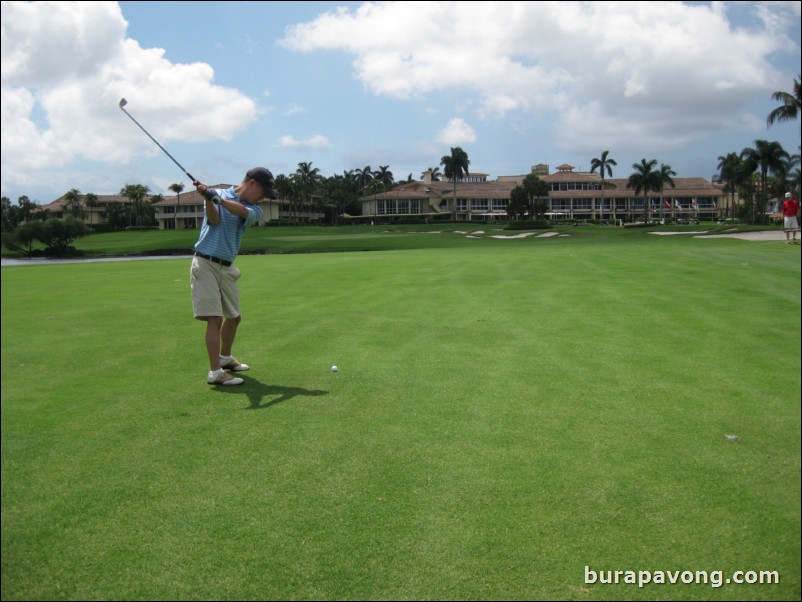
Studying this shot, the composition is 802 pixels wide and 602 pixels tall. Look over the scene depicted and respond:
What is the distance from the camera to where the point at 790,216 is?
96.8 inches

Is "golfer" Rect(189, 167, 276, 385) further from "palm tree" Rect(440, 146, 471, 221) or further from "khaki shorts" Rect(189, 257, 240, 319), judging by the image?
"palm tree" Rect(440, 146, 471, 221)

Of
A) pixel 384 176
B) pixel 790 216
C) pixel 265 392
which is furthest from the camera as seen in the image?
pixel 384 176

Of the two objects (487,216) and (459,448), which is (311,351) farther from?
(487,216)

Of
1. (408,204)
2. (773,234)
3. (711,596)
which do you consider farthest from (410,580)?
(408,204)

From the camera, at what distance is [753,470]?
3500mm

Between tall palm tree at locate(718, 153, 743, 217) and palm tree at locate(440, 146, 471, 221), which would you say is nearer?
tall palm tree at locate(718, 153, 743, 217)

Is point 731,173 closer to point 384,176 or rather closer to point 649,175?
point 649,175

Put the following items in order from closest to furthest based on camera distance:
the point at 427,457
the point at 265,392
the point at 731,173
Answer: the point at 731,173, the point at 427,457, the point at 265,392

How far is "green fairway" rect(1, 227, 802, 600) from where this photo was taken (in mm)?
3084

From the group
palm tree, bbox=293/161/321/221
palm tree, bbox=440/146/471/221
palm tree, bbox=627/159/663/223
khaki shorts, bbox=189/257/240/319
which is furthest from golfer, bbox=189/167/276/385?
palm tree, bbox=440/146/471/221

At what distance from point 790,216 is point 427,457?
2899 mm

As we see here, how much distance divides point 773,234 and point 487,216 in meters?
137

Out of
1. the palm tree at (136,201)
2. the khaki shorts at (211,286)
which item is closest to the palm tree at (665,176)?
the khaki shorts at (211,286)

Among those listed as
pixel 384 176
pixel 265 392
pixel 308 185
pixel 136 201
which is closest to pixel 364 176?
pixel 384 176
